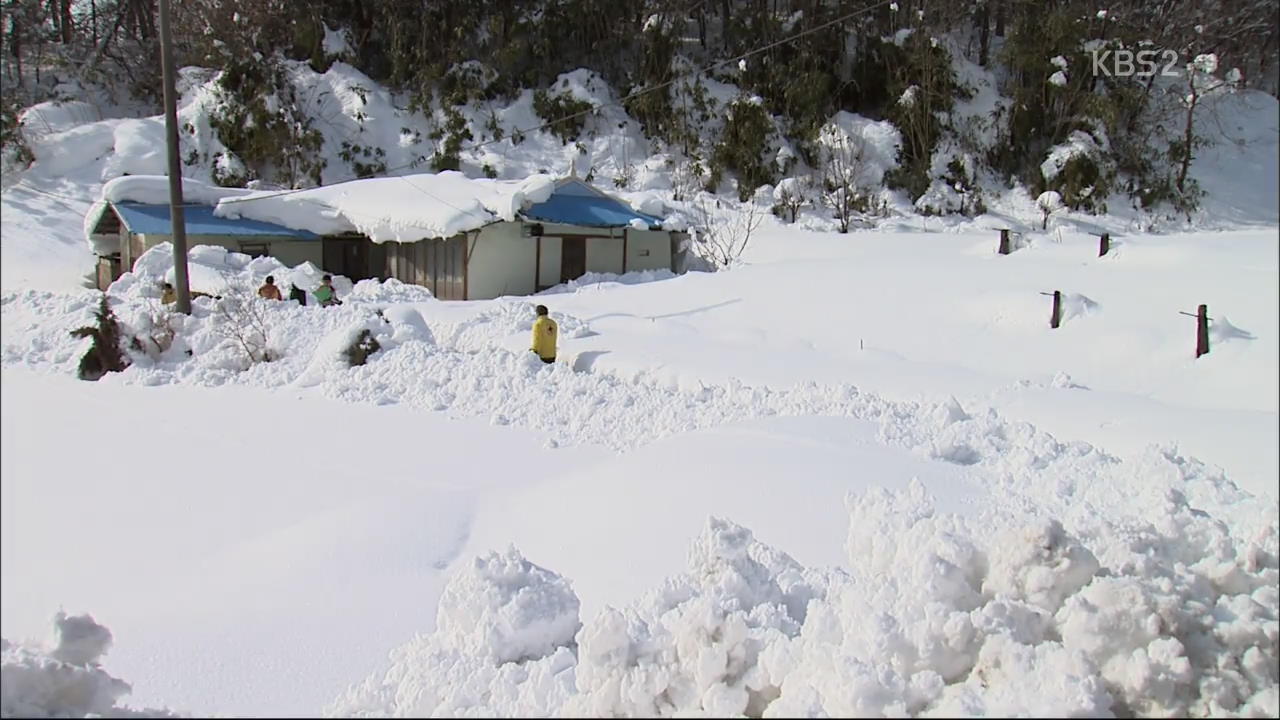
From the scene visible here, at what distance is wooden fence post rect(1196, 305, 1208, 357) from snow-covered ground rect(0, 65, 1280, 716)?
0.14 meters

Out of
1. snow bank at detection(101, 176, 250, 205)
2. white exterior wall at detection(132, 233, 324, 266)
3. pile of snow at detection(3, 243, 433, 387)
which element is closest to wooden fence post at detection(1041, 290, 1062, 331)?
pile of snow at detection(3, 243, 433, 387)

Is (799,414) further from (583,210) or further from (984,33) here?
(984,33)

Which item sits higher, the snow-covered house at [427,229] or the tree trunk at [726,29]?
the tree trunk at [726,29]

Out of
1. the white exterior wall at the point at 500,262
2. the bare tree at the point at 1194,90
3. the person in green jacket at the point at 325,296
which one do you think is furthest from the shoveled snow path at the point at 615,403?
the white exterior wall at the point at 500,262

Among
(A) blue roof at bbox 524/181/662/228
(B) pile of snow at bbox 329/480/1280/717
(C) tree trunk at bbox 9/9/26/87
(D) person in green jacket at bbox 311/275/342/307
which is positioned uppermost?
(C) tree trunk at bbox 9/9/26/87

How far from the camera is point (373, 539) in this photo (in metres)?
4.50

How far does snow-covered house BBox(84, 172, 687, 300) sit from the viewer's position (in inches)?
680

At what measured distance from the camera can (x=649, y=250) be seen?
65.3 ft

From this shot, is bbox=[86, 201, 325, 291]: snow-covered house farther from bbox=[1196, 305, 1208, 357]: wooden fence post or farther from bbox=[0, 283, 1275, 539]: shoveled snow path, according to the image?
bbox=[1196, 305, 1208, 357]: wooden fence post

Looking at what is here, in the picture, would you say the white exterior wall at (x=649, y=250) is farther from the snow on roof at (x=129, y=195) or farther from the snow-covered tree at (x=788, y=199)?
the snow on roof at (x=129, y=195)

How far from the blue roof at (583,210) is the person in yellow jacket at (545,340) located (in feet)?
26.3

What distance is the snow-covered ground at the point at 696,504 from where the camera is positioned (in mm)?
2393

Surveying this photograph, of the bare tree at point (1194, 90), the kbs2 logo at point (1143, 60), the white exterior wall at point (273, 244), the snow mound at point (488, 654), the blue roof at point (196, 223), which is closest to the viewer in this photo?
the snow mound at point (488, 654)

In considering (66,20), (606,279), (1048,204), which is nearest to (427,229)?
(606,279)
